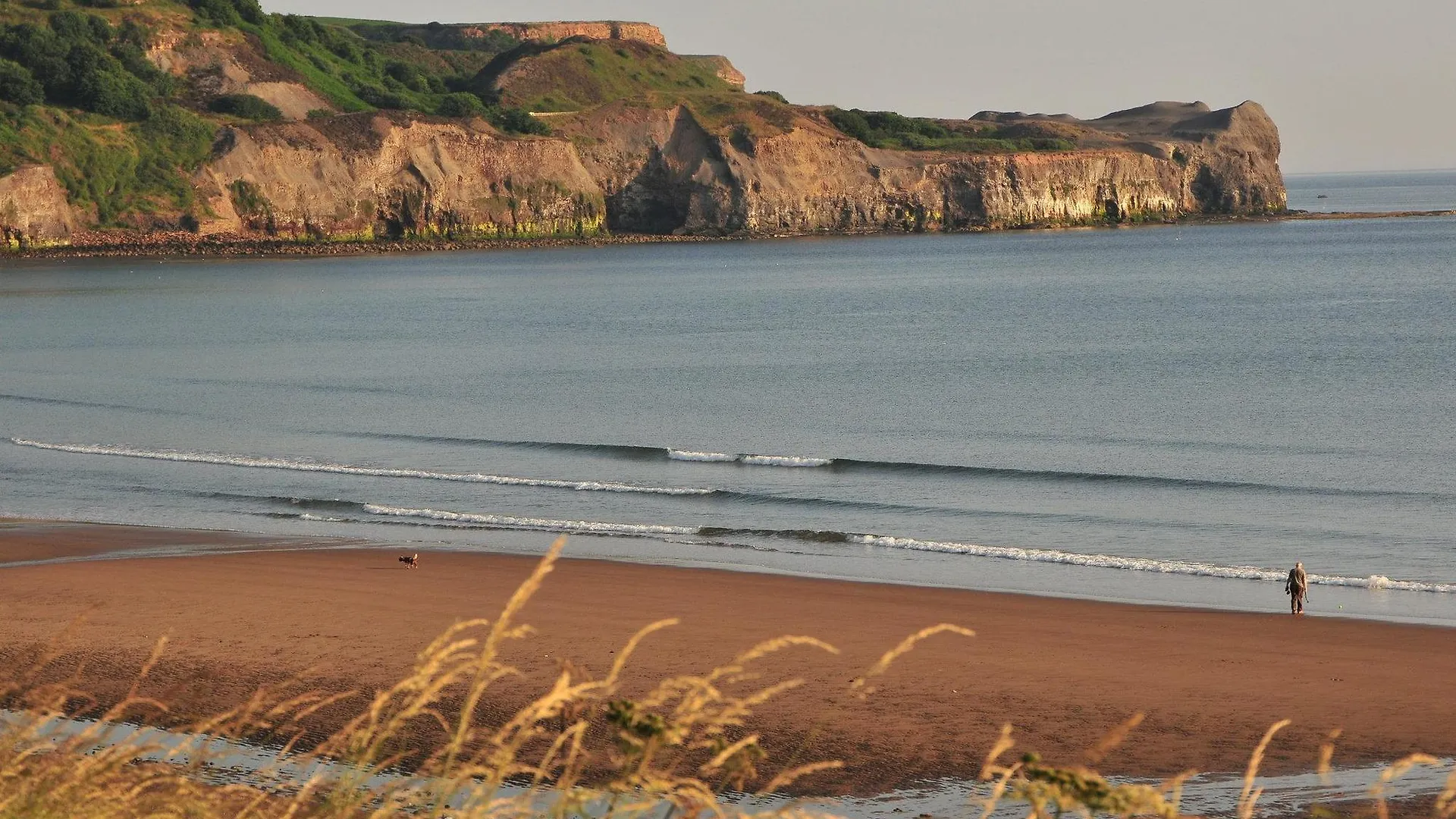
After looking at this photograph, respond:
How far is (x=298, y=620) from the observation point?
1708 centimetres

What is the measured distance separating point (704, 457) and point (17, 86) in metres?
120

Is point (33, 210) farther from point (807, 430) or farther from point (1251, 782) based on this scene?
point (1251, 782)

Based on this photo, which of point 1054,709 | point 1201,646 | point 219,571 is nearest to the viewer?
point 1054,709

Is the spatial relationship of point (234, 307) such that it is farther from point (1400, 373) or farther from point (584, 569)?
point (584, 569)

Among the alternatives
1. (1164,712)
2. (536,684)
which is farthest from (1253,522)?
(536,684)

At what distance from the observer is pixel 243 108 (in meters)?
149

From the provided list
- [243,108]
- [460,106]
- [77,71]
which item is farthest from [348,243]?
[460,106]

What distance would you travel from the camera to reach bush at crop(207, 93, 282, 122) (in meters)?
149

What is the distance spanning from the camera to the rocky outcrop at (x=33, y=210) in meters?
126

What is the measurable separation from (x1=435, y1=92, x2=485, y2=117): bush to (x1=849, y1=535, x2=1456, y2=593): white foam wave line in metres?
149

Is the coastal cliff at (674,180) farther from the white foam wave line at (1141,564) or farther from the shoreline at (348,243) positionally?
the white foam wave line at (1141,564)

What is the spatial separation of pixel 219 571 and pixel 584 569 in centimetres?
505

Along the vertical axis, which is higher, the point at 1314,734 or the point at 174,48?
the point at 174,48

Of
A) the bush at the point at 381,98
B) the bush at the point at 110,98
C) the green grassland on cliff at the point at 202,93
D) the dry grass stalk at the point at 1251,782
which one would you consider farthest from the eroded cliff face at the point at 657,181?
the dry grass stalk at the point at 1251,782
